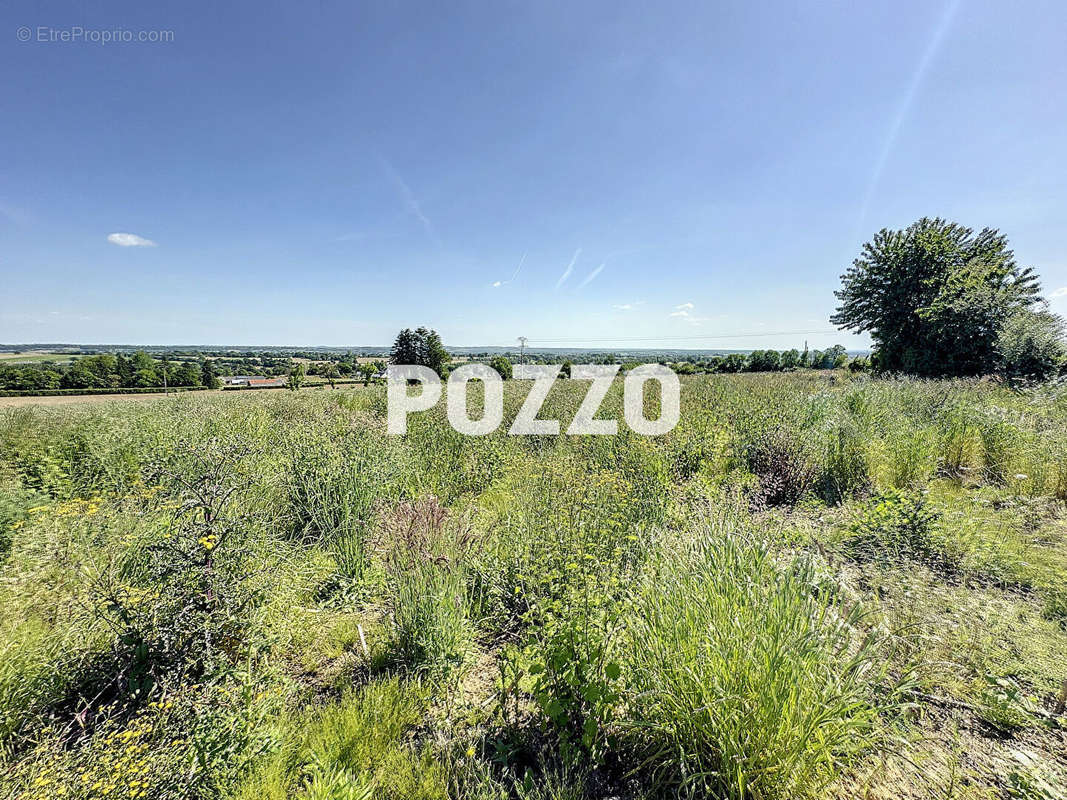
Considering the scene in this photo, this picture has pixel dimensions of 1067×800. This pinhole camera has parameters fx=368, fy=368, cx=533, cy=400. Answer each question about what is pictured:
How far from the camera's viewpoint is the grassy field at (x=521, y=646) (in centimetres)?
150

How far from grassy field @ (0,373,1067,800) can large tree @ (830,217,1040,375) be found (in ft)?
44.3

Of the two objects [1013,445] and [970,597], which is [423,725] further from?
[1013,445]

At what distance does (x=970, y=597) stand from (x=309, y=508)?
5.46 meters

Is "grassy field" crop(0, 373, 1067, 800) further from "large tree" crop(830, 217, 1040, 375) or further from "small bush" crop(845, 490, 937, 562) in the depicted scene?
"large tree" crop(830, 217, 1040, 375)

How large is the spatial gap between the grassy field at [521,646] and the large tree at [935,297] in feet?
44.3

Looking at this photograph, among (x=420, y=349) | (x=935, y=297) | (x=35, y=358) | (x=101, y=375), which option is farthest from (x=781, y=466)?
(x=35, y=358)

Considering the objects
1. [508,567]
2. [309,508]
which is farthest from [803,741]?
[309,508]

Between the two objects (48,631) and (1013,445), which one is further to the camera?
(1013,445)

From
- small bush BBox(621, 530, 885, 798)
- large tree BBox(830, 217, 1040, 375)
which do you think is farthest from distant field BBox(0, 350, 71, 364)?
large tree BBox(830, 217, 1040, 375)

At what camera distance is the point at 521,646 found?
2.57 metres

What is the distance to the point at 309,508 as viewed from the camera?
369cm

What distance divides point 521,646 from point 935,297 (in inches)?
781

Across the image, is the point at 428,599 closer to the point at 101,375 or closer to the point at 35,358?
the point at 101,375

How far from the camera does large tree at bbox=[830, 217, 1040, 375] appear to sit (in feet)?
41.0
